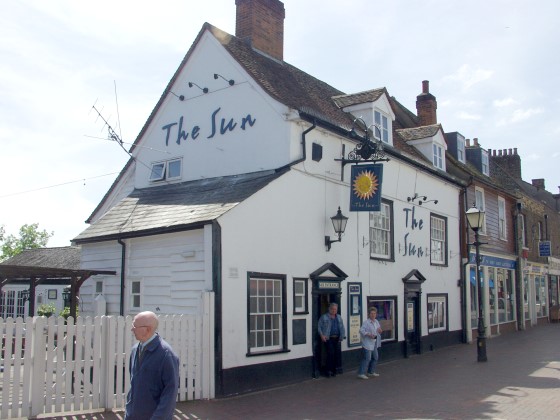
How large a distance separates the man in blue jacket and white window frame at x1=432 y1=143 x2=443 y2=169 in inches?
728

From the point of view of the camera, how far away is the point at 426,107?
27.5 meters

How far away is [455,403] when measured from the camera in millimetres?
10875

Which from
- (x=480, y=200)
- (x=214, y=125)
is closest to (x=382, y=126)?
(x=214, y=125)

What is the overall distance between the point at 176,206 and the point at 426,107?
660 inches

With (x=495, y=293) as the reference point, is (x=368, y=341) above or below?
below

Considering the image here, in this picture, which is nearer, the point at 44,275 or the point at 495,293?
the point at 44,275

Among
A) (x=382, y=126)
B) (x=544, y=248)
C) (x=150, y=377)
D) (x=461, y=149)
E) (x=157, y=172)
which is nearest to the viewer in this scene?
(x=150, y=377)

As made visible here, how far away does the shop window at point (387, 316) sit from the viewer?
17.5 metres

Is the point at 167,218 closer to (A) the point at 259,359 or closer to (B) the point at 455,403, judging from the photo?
(A) the point at 259,359

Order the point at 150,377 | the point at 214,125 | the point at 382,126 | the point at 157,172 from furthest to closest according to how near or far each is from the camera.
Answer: the point at 382,126, the point at 157,172, the point at 214,125, the point at 150,377

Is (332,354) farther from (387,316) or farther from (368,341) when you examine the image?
(387,316)

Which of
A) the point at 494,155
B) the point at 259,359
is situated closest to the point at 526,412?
the point at 259,359

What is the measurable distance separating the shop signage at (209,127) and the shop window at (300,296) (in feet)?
13.1

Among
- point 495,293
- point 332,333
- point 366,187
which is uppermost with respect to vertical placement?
point 366,187
